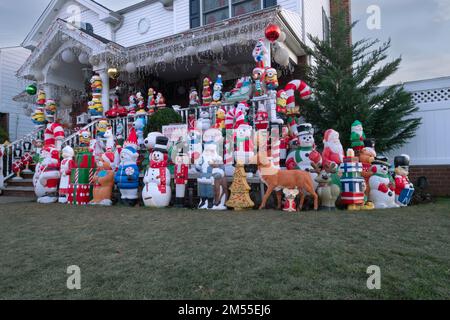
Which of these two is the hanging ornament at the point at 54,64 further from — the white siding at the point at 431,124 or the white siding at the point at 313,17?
the white siding at the point at 431,124

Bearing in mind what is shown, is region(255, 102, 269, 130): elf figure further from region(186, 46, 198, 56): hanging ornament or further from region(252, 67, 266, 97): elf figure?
region(186, 46, 198, 56): hanging ornament

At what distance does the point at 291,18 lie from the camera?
838cm

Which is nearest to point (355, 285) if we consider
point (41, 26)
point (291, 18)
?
point (291, 18)

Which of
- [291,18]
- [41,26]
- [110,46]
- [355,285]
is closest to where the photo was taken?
[355,285]

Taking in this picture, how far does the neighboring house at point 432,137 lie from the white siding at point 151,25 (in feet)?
29.1

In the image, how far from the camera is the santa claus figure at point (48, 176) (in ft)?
Answer: 22.7

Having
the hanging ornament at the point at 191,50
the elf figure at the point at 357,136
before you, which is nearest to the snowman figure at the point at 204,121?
the hanging ornament at the point at 191,50

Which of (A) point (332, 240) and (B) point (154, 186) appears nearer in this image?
(A) point (332, 240)

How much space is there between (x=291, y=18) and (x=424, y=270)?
7.78 m

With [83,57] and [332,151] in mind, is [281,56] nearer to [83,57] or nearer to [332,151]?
[332,151]

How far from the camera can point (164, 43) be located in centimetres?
846

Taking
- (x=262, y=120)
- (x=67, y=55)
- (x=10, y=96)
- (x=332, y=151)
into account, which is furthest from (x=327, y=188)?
(x=10, y=96)

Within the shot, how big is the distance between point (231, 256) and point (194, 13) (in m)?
10.3
